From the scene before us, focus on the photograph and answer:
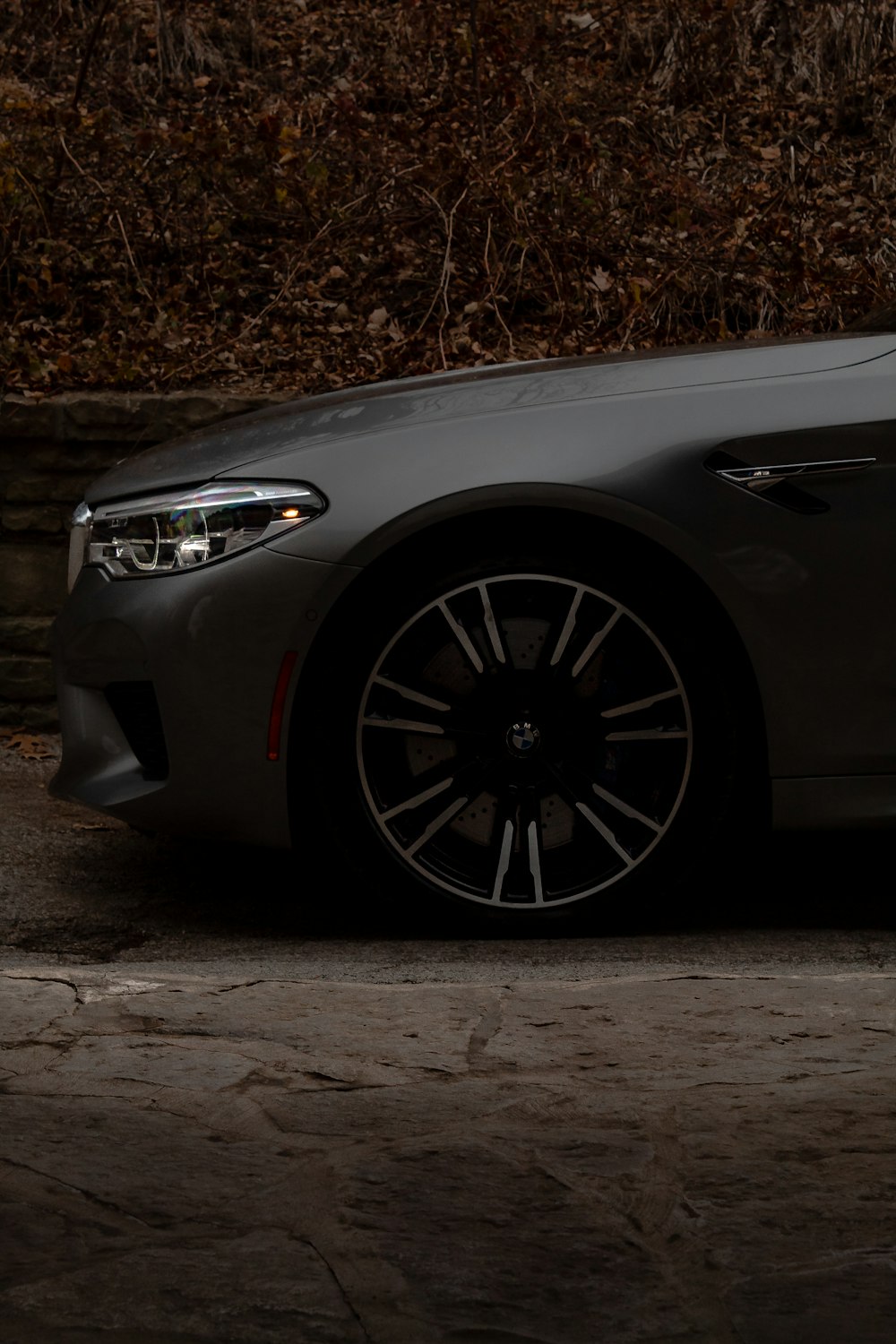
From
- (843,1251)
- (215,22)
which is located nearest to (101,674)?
(843,1251)

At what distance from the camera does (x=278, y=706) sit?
11.5ft

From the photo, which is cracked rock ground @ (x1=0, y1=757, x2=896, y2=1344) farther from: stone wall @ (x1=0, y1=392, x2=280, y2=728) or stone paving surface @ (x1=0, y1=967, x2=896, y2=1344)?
stone wall @ (x1=0, y1=392, x2=280, y2=728)

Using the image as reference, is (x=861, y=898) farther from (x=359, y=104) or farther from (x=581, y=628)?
(x=359, y=104)

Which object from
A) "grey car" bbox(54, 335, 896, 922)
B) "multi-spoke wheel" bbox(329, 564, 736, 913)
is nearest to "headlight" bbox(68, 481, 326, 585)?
"grey car" bbox(54, 335, 896, 922)

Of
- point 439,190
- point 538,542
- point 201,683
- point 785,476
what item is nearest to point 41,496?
point 439,190

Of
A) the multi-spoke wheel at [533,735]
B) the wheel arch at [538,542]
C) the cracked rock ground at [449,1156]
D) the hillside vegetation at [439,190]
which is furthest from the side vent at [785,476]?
the hillside vegetation at [439,190]

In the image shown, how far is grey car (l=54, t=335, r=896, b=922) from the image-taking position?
3463mm

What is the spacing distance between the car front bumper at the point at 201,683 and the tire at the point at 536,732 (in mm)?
142

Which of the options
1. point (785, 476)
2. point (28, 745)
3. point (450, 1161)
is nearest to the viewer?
point (450, 1161)

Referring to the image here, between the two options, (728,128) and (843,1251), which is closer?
(843,1251)

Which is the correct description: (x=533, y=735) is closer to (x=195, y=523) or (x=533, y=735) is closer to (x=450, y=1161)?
(x=195, y=523)

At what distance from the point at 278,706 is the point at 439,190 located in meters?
5.00

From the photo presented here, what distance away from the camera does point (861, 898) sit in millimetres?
4016

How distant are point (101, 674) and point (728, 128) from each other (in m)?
7.40
